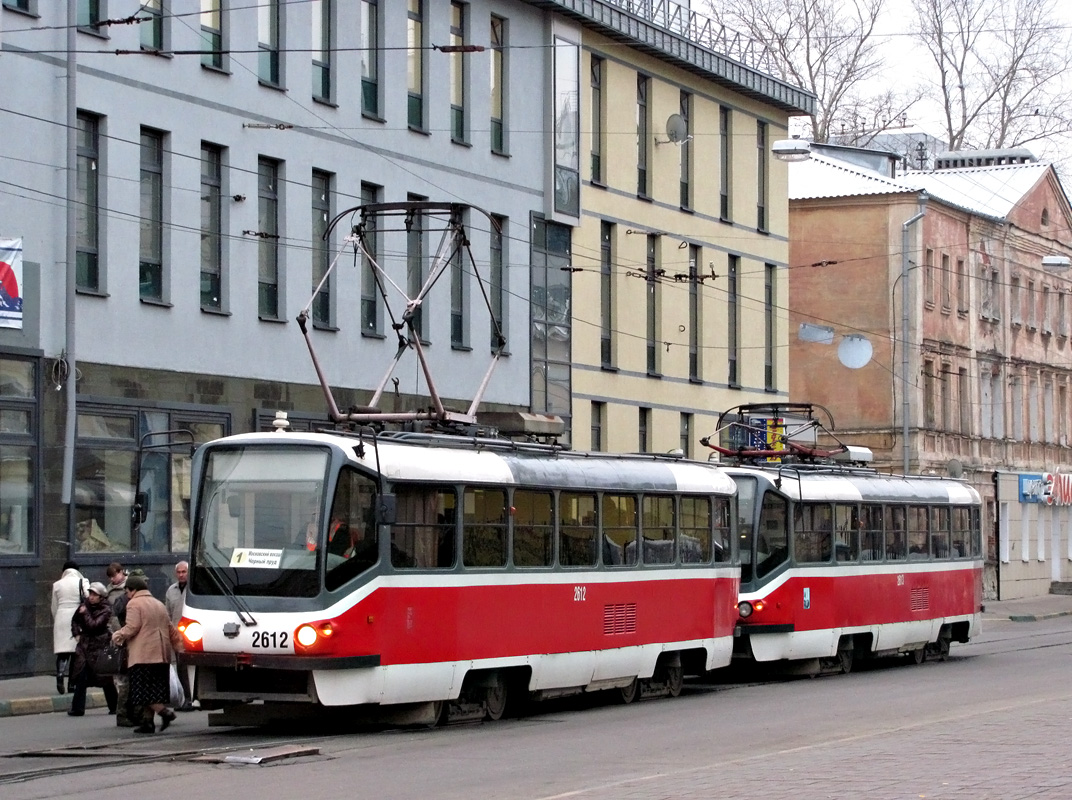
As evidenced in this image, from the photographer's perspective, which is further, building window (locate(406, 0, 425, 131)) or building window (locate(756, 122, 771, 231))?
building window (locate(756, 122, 771, 231))

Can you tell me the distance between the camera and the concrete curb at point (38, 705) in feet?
73.4

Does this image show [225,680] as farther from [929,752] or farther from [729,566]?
[729,566]

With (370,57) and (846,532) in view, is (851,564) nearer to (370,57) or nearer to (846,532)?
(846,532)

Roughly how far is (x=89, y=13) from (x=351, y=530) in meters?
12.5

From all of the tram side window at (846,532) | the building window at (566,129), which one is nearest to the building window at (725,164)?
the building window at (566,129)

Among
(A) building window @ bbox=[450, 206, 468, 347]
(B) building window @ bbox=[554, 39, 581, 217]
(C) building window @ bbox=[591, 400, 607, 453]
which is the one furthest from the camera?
(C) building window @ bbox=[591, 400, 607, 453]

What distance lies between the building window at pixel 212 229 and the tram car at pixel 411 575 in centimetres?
985

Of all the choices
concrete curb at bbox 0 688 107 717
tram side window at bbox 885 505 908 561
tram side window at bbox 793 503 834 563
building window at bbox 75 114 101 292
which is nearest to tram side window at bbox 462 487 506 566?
concrete curb at bbox 0 688 107 717

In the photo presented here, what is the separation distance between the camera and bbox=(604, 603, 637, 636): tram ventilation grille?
21.7 metres

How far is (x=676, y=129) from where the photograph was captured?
43531 millimetres

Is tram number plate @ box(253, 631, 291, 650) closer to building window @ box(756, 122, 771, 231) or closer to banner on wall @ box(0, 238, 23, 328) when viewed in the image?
A: banner on wall @ box(0, 238, 23, 328)

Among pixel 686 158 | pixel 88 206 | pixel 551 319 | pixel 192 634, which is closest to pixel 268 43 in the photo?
pixel 88 206

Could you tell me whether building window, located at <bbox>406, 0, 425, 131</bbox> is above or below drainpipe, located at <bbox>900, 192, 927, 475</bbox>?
above

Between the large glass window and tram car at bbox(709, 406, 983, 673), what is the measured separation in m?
5.02
